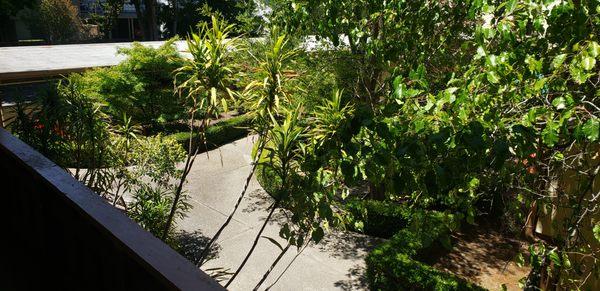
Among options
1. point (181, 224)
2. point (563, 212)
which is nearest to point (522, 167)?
point (563, 212)

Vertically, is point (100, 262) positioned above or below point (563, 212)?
above

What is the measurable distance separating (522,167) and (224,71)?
8.58 feet

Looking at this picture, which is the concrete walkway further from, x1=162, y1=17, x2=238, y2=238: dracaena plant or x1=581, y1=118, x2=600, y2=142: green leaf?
x1=581, y1=118, x2=600, y2=142: green leaf

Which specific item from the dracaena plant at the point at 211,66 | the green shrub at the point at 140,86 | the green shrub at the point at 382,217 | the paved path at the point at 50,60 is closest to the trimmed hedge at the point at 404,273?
the green shrub at the point at 382,217

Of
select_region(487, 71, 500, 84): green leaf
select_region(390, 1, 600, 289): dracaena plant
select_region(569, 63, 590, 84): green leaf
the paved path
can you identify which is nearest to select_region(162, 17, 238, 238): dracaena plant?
select_region(390, 1, 600, 289): dracaena plant

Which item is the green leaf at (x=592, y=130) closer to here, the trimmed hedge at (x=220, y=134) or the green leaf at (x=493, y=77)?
the green leaf at (x=493, y=77)

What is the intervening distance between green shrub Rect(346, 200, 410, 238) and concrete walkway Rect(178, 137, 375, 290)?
0.30 meters

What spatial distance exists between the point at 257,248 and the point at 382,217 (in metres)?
2.75

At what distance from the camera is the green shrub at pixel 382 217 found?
9.07 m

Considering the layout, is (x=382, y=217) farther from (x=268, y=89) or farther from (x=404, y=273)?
(x=268, y=89)

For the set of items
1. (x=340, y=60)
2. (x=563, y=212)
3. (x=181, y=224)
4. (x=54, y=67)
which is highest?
(x=340, y=60)

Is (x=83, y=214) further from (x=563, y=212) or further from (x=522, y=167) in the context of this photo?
(x=563, y=212)

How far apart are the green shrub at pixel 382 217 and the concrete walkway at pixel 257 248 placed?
304mm

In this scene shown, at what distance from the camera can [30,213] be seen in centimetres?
248
